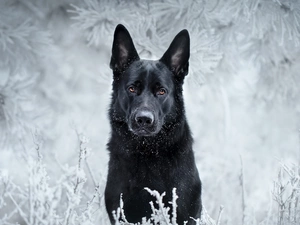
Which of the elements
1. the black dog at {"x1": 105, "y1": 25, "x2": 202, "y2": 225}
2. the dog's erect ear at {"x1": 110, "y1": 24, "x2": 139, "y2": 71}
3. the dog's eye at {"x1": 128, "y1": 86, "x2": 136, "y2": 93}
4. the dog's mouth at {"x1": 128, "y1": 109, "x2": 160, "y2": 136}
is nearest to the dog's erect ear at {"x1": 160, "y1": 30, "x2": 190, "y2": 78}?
the black dog at {"x1": 105, "y1": 25, "x2": 202, "y2": 225}

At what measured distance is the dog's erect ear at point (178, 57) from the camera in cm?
375

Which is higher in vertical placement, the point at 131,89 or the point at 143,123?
the point at 131,89

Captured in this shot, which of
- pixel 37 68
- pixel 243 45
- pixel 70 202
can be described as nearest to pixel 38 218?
pixel 70 202

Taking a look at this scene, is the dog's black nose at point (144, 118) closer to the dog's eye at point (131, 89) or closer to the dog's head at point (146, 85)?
the dog's head at point (146, 85)

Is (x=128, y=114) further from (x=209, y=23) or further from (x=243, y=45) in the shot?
(x=243, y=45)

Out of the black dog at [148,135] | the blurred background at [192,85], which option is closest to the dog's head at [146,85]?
the black dog at [148,135]

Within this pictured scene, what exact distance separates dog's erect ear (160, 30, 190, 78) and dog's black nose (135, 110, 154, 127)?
646 millimetres

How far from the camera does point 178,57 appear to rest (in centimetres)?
381

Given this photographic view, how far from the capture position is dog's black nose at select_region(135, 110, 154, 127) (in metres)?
3.28

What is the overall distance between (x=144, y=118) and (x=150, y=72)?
49 centimetres

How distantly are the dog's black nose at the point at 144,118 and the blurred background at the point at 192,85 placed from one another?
0.80m

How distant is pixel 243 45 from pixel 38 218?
5363 millimetres

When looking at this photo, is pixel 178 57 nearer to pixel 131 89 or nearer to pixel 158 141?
pixel 131 89

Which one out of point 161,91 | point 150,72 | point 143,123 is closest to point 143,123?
point 143,123
